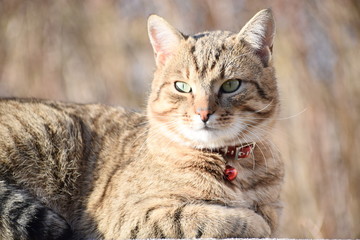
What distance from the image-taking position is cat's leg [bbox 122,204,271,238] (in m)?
3.34

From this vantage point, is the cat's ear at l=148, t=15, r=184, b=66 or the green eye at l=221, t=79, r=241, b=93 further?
the cat's ear at l=148, t=15, r=184, b=66

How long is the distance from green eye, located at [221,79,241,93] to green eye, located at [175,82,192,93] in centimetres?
25

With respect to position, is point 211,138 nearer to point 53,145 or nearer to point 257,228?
point 257,228

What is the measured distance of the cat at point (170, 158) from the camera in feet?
11.3

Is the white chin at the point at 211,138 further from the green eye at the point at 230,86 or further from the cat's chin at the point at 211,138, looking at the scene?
the green eye at the point at 230,86

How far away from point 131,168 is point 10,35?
4717 mm

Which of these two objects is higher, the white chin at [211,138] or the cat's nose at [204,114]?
the cat's nose at [204,114]

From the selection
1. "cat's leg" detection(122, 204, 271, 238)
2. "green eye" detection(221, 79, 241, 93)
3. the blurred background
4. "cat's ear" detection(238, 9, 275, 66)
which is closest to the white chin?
"green eye" detection(221, 79, 241, 93)

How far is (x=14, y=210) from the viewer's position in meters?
3.38

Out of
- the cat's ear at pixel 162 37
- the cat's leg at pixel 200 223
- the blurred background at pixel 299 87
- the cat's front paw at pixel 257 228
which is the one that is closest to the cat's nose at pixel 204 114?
the cat's leg at pixel 200 223

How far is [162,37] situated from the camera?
14.0 feet

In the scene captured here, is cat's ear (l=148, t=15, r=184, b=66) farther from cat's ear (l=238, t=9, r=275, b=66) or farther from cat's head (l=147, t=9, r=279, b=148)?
cat's ear (l=238, t=9, r=275, b=66)

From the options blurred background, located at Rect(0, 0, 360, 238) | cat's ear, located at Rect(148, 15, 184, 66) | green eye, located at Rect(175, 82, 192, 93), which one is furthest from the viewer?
blurred background, located at Rect(0, 0, 360, 238)

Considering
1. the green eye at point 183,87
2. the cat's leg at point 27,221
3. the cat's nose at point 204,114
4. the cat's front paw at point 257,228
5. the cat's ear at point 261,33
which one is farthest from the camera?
the cat's ear at point 261,33
